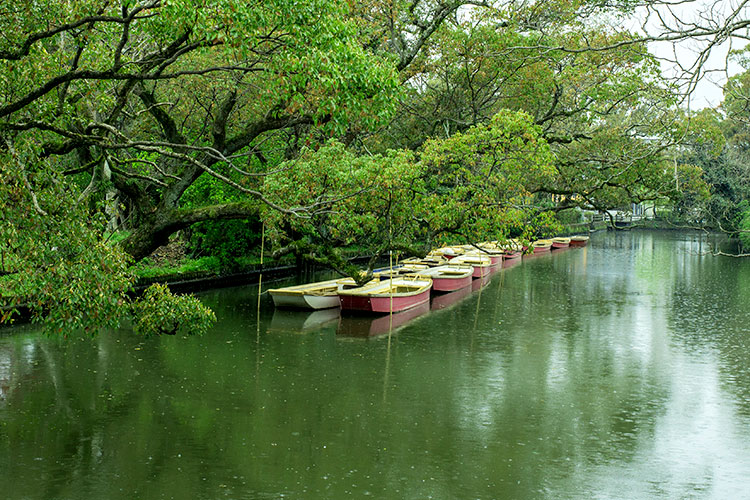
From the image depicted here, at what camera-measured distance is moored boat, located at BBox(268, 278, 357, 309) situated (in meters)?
22.1

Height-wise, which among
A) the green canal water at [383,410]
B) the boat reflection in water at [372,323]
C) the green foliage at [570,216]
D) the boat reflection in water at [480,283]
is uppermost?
the green foliage at [570,216]

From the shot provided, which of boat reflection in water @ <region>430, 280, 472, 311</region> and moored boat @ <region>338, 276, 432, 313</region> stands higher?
moored boat @ <region>338, 276, 432, 313</region>

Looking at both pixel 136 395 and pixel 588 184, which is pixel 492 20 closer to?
pixel 588 184

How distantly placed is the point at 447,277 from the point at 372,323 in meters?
7.46

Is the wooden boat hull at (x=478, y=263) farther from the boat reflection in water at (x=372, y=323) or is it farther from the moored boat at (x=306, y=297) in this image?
the moored boat at (x=306, y=297)

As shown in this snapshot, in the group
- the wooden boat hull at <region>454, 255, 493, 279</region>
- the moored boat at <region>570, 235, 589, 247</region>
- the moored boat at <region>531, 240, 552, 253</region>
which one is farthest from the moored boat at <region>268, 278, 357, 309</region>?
the moored boat at <region>570, 235, 589, 247</region>

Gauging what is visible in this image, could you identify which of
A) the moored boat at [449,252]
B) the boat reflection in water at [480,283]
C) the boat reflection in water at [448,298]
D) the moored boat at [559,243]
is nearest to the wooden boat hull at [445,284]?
the boat reflection in water at [448,298]

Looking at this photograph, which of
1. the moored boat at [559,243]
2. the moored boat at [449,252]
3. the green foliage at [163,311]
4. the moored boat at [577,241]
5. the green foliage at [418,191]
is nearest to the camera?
the green foliage at [163,311]

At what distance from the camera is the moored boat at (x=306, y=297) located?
2208cm

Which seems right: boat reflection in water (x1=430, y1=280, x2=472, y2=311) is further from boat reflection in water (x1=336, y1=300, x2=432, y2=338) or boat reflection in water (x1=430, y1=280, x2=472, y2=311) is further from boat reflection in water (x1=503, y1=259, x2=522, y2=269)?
boat reflection in water (x1=503, y1=259, x2=522, y2=269)

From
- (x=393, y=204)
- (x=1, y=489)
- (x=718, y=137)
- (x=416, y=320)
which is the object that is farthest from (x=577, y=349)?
(x=718, y=137)

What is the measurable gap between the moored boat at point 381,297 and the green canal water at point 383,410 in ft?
2.67

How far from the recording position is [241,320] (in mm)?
20844

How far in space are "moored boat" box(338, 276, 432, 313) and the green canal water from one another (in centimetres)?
81
